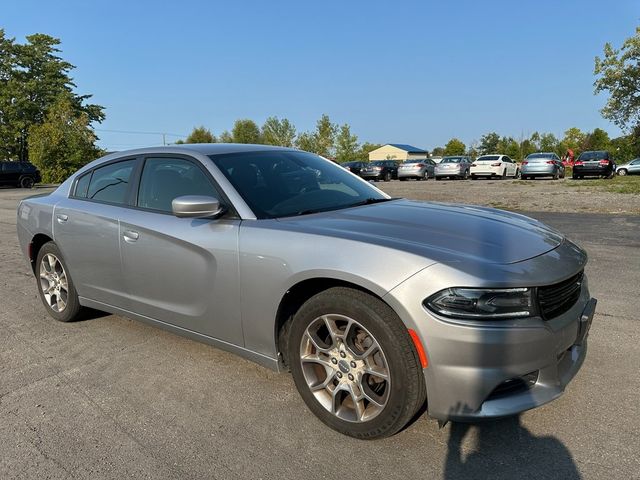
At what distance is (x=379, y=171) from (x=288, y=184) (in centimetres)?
3068

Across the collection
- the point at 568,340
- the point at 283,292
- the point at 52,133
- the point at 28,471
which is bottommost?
the point at 28,471

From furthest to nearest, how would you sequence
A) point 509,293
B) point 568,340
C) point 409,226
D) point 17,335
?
point 17,335 < point 409,226 < point 568,340 < point 509,293

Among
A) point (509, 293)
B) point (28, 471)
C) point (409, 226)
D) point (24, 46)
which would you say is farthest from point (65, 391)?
point (24, 46)

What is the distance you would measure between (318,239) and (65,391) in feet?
6.49

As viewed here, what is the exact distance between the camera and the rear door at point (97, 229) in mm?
3785

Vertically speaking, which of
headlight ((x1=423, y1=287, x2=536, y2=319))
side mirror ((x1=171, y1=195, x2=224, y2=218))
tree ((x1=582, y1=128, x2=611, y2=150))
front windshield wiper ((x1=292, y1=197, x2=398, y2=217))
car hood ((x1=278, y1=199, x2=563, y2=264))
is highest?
tree ((x1=582, y1=128, x2=611, y2=150))

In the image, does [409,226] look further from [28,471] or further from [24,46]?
[24,46]

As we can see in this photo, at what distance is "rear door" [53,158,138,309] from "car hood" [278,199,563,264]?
160 centimetres

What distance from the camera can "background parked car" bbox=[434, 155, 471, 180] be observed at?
103ft

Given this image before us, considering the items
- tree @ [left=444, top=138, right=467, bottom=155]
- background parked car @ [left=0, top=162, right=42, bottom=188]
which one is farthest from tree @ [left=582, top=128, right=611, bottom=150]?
background parked car @ [left=0, top=162, right=42, bottom=188]

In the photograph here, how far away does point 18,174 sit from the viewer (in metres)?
30.3

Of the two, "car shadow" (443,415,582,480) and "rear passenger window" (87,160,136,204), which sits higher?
"rear passenger window" (87,160,136,204)

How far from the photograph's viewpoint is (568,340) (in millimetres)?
2461

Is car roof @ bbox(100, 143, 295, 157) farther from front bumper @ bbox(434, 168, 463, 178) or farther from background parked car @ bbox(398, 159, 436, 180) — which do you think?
background parked car @ bbox(398, 159, 436, 180)
